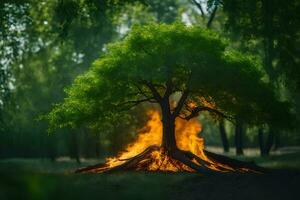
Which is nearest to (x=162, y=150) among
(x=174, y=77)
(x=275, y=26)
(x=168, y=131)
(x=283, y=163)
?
(x=168, y=131)

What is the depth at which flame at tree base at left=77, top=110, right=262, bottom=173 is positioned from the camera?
28297mm

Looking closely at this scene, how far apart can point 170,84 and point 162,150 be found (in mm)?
3375

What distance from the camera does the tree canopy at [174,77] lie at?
26359mm

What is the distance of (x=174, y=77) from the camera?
93.3ft

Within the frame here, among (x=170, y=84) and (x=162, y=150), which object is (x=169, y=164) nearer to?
(x=162, y=150)

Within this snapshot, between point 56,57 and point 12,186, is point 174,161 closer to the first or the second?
point 12,186

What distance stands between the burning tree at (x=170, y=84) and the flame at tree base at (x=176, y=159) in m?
0.05

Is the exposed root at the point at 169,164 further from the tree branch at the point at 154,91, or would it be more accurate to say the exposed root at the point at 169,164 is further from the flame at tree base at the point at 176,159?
the tree branch at the point at 154,91

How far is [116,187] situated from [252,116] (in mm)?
9466

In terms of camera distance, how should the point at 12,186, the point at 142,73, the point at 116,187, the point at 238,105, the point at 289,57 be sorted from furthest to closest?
the point at 289,57 < the point at 238,105 < the point at 142,73 < the point at 116,187 < the point at 12,186

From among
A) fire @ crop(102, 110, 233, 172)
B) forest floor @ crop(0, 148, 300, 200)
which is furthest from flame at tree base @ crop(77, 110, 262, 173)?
forest floor @ crop(0, 148, 300, 200)

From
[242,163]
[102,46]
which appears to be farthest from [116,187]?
[102,46]

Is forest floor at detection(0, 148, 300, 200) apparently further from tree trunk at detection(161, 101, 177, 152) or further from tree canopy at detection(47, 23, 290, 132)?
tree canopy at detection(47, 23, 290, 132)

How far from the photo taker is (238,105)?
27703 mm
